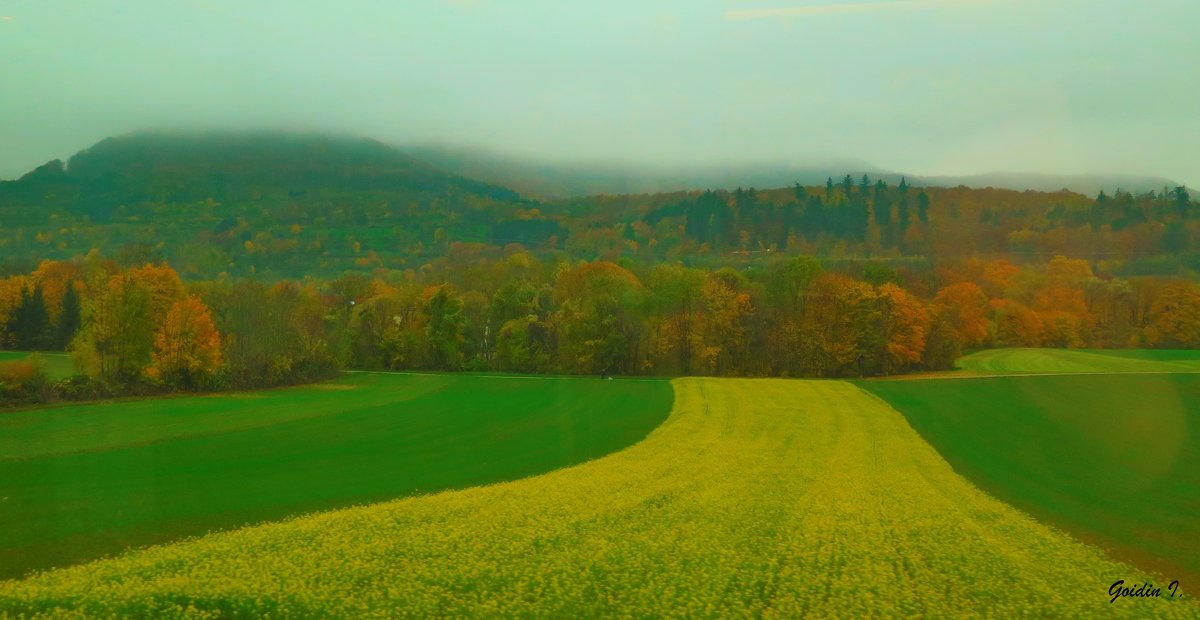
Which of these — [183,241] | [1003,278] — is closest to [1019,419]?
[1003,278]

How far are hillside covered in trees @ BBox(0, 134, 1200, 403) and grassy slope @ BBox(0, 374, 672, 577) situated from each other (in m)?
9.46

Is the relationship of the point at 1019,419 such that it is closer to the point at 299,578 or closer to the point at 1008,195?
the point at 299,578

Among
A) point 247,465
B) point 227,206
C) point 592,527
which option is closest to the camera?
point 592,527

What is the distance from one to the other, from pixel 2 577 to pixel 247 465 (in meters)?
14.6

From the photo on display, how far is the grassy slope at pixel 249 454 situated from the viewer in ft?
68.3

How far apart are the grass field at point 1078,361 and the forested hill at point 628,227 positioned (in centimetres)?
2611

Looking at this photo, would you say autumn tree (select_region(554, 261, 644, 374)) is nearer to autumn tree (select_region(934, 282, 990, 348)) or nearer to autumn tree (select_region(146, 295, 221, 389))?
autumn tree (select_region(934, 282, 990, 348))

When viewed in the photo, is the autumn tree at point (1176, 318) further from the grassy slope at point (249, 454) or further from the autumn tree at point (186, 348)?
the autumn tree at point (186, 348)

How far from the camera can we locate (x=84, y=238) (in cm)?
12725

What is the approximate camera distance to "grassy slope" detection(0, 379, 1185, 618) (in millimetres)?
14523

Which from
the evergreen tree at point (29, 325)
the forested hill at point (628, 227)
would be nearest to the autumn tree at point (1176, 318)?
the forested hill at point (628, 227)

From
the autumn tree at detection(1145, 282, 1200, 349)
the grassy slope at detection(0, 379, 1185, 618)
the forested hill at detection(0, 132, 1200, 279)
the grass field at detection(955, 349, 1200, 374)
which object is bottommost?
the grass field at detection(955, 349, 1200, 374)
